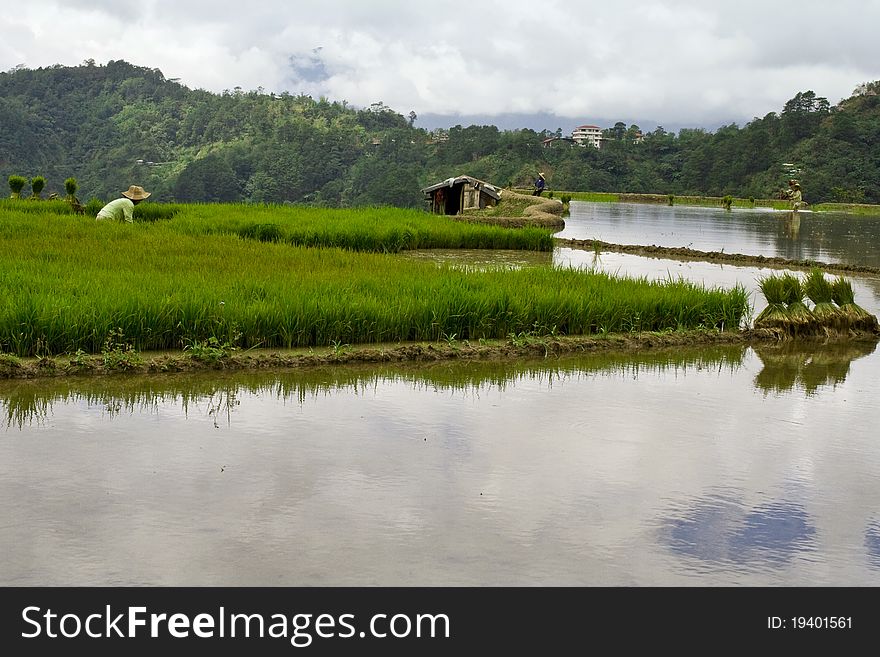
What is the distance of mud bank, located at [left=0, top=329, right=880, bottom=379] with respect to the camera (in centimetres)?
609

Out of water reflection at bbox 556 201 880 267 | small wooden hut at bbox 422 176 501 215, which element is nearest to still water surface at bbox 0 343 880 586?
water reflection at bbox 556 201 880 267

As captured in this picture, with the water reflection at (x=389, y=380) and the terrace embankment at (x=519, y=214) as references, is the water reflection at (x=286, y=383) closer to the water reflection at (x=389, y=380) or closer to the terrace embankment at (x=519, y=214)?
the water reflection at (x=389, y=380)

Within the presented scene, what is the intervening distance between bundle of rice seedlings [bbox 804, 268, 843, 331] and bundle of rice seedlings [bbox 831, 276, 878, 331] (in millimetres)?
61

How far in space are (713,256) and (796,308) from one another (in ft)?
24.0

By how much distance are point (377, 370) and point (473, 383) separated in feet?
2.38

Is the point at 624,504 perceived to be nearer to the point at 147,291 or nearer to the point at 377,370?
the point at 377,370

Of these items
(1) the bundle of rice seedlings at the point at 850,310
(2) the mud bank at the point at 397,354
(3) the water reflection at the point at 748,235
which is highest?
(3) the water reflection at the point at 748,235

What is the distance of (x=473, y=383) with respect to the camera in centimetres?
641

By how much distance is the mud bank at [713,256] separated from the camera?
49.0 feet

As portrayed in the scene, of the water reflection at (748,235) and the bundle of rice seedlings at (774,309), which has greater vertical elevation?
the water reflection at (748,235)

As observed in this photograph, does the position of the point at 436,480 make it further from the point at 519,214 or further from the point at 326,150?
the point at 326,150
